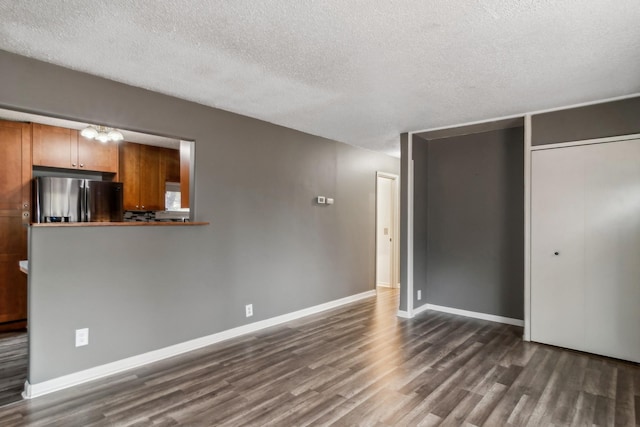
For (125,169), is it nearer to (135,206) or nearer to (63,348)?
(135,206)

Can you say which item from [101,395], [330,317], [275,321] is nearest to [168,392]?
[101,395]

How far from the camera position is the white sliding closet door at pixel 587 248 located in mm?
3215

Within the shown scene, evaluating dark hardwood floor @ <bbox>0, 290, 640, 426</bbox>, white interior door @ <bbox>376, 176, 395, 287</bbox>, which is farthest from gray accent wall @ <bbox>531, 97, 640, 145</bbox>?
white interior door @ <bbox>376, 176, 395, 287</bbox>

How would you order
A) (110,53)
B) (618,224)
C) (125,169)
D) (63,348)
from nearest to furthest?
(110,53), (63,348), (618,224), (125,169)

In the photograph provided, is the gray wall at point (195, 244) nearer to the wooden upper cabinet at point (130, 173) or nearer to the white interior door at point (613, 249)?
the wooden upper cabinet at point (130, 173)

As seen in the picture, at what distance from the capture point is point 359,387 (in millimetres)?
2689

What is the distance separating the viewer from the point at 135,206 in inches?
202

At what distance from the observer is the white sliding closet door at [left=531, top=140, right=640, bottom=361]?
3.22m

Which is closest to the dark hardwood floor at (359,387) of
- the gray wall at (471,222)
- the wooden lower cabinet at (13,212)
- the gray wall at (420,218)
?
the gray wall at (471,222)

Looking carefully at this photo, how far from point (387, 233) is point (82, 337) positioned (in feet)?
16.4

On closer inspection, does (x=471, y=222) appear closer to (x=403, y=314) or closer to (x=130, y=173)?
(x=403, y=314)

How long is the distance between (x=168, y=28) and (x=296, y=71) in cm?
97

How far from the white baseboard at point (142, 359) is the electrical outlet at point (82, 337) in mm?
216

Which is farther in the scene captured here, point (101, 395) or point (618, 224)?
point (618, 224)
